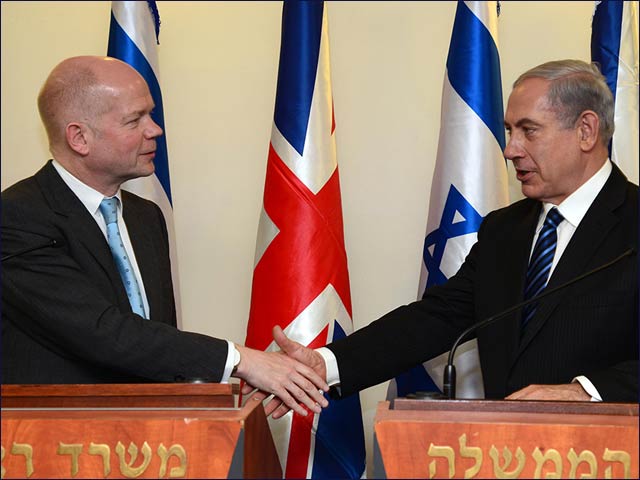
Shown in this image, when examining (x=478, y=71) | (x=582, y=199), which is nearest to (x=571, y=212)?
(x=582, y=199)

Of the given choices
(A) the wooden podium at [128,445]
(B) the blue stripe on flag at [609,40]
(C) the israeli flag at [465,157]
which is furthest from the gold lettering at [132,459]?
(B) the blue stripe on flag at [609,40]

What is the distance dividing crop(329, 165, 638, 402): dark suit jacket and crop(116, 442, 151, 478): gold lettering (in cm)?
115

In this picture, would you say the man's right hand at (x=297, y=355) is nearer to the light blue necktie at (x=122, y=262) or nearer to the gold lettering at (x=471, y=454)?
the light blue necktie at (x=122, y=262)

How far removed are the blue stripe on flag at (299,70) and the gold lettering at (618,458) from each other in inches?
73.0

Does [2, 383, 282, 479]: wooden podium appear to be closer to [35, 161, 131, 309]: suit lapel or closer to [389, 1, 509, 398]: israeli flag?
[35, 161, 131, 309]: suit lapel

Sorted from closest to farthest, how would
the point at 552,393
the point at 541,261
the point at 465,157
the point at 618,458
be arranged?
the point at 618,458 → the point at 552,393 → the point at 541,261 → the point at 465,157

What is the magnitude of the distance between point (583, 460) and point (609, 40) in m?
2.03

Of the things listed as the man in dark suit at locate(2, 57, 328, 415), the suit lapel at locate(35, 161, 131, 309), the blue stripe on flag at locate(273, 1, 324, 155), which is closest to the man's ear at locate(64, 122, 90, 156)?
the man in dark suit at locate(2, 57, 328, 415)

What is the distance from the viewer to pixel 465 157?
124 inches

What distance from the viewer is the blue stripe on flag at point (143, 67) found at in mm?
3285

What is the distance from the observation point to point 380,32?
3674mm

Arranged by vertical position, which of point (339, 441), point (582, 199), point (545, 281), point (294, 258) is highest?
point (582, 199)

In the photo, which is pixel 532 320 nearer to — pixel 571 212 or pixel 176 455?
pixel 571 212

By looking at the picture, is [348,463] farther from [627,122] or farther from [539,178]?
[627,122]
